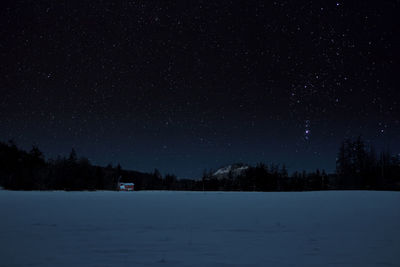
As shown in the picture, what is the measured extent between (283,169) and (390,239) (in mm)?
108328

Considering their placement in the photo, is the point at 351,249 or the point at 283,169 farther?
the point at 283,169

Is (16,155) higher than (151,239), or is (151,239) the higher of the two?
(16,155)

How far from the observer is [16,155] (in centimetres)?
8100

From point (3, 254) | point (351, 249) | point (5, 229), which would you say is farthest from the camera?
point (5, 229)

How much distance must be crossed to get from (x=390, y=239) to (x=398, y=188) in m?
48.5

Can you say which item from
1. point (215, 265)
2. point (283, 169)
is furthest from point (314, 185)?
point (215, 265)

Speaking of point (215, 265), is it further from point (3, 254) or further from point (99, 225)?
point (99, 225)

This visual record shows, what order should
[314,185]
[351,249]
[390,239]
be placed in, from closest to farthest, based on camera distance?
[351,249], [390,239], [314,185]

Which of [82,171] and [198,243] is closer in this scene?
[198,243]

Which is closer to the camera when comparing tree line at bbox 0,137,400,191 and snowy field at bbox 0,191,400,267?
snowy field at bbox 0,191,400,267

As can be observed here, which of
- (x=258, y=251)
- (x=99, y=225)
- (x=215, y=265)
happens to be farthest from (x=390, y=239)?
(x=99, y=225)

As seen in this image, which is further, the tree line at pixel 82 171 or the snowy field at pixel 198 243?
the tree line at pixel 82 171

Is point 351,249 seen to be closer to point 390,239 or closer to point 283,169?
point 390,239

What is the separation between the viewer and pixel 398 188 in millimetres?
48844
